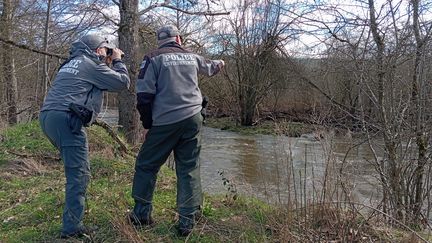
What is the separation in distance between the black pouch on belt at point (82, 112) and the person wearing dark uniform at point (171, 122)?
43cm

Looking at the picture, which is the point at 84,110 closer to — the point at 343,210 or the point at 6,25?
the point at 343,210

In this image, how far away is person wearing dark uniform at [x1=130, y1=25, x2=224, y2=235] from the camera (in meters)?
3.85

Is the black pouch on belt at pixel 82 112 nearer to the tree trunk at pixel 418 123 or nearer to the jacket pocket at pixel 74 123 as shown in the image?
the jacket pocket at pixel 74 123

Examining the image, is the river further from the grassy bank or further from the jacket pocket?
the jacket pocket

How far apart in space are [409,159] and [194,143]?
3886 mm

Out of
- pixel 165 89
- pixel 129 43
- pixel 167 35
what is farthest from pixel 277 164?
pixel 129 43

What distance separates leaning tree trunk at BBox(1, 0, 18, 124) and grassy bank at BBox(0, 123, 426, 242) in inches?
365

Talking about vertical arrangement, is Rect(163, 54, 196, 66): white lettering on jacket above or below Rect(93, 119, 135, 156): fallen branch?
above

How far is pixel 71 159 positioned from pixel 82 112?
15.8 inches

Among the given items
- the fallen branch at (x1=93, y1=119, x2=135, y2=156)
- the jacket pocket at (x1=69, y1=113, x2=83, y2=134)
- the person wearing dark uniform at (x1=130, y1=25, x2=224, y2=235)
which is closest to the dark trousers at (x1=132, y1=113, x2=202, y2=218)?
the person wearing dark uniform at (x1=130, y1=25, x2=224, y2=235)

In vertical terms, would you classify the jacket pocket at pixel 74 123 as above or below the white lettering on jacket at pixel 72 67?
below

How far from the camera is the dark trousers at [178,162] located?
3.90 meters

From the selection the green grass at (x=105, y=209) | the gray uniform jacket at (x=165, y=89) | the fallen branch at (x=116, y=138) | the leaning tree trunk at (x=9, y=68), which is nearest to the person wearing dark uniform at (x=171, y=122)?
the gray uniform jacket at (x=165, y=89)

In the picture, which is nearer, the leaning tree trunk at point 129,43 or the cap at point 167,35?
the cap at point 167,35
